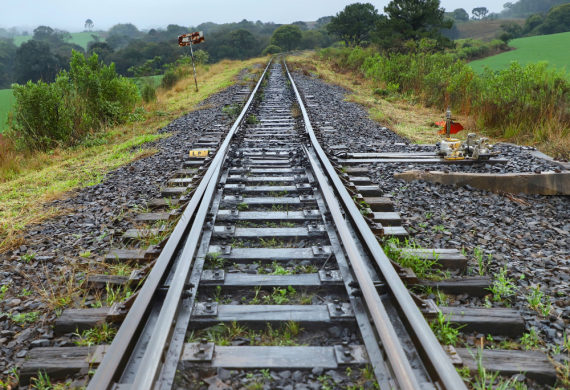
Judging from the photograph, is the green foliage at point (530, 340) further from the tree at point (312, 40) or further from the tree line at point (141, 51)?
the tree at point (312, 40)

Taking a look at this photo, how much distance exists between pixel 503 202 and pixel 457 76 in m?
6.17

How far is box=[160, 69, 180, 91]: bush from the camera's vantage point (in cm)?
1844

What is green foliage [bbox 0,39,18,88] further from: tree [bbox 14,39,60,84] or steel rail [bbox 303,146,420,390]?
steel rail [bbox 303,146,420,390]

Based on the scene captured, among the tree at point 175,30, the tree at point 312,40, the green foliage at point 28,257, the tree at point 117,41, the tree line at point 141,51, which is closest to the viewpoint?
the green foliage at point 28,257

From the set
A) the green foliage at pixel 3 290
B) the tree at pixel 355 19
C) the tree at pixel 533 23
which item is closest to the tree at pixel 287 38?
the tree at pixel 355 19

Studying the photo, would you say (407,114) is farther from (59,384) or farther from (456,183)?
(59,384)

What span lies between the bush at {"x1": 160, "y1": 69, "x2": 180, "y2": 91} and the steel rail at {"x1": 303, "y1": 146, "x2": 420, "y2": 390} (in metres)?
17.3

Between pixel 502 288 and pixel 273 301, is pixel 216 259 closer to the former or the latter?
pixel 273 301

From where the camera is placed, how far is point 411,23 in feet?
86.3

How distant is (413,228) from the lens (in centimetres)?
Answer: 329

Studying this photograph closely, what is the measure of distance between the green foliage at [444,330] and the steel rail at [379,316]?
30cm

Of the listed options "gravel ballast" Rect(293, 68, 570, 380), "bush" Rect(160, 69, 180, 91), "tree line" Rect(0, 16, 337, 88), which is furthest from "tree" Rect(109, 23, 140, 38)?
"gravel ballast" Rect(293, 68, 570, 380)

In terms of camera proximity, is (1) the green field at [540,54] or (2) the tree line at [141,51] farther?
(2) the tree line at [141,51]

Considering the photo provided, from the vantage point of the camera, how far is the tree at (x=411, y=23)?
25.3 m
